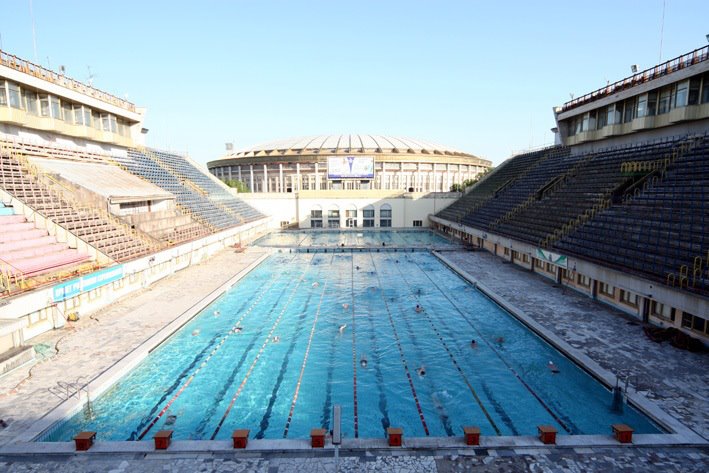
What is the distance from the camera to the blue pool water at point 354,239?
122ft

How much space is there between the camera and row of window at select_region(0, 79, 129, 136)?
21922 millimetres

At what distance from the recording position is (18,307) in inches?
491

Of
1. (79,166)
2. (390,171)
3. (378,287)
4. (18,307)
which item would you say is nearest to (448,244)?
(378,287)

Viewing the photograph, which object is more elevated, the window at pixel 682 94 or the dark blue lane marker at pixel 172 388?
the window at pixel 682 94

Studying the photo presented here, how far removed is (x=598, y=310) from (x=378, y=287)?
33.5 ft

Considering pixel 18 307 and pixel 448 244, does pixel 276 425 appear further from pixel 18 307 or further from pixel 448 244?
pixel 448 244

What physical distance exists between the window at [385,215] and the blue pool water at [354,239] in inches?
102

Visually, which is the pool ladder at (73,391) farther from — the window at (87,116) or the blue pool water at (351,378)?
the window at (87,116)

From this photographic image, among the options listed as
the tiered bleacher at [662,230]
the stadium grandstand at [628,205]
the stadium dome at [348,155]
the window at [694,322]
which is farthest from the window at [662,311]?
the stadium dome at [348,155]

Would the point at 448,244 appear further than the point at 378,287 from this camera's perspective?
Yes

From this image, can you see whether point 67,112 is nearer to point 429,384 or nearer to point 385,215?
point 429,384

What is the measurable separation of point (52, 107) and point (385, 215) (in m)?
34.0

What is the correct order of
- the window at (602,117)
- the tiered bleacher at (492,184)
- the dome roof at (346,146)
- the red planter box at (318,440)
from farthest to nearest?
the dome roof at (346,146) < the tiered bleacher at (492,184) < the window at (602,117) < the red planter box at (318,440)

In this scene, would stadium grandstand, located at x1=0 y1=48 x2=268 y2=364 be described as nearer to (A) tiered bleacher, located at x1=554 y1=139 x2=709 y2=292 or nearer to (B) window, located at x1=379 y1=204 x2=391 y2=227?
(B) window, located at x1=379 y1=204 x2=391 y2=227
